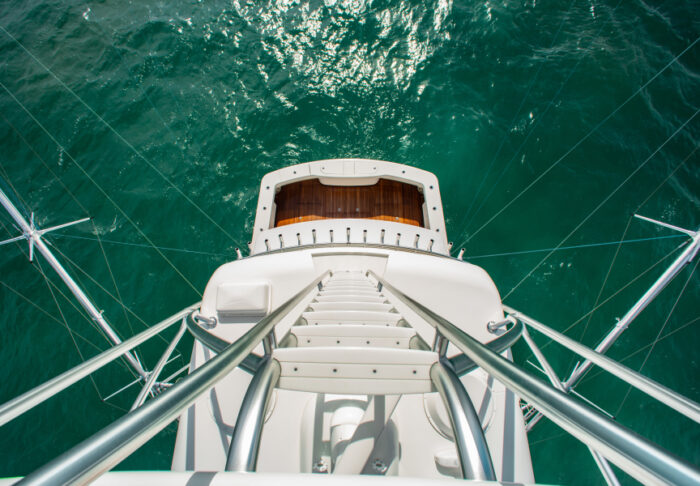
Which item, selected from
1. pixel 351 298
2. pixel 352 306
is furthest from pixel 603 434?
pixel 351 298

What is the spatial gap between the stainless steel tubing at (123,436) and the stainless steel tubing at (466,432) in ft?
2.65

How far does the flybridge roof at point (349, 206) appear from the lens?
4.89 meters

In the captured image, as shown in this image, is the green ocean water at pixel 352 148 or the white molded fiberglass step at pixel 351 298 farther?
the green ocean water at pixel 352 148

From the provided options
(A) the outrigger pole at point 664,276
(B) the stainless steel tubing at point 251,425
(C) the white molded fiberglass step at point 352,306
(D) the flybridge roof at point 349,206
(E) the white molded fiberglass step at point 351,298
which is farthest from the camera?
(D) the flybridge roof at point 349,206

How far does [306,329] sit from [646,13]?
1343cm

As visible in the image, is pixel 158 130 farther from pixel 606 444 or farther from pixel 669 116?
pixel 669 116

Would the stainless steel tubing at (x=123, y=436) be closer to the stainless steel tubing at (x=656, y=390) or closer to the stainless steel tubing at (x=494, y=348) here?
the stainless steel tubing at (x=494, y=348)

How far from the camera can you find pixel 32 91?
880cm

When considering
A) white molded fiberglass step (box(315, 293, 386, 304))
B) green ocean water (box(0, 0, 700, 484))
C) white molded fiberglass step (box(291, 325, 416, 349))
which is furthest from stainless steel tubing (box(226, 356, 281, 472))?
green ocean water (box(0, 0, 700, 484))

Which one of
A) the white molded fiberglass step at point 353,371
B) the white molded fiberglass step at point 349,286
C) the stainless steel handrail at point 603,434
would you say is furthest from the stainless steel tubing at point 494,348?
the white molded fiberglass step at point 349,286

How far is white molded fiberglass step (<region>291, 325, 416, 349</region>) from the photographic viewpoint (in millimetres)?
1768

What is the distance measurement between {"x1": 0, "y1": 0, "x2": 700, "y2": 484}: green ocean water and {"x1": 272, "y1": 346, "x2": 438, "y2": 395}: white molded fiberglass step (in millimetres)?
6174

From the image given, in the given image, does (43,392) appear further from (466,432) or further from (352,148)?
(352,148)

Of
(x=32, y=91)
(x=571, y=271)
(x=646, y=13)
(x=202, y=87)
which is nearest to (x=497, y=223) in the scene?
(x=571, y=271)
